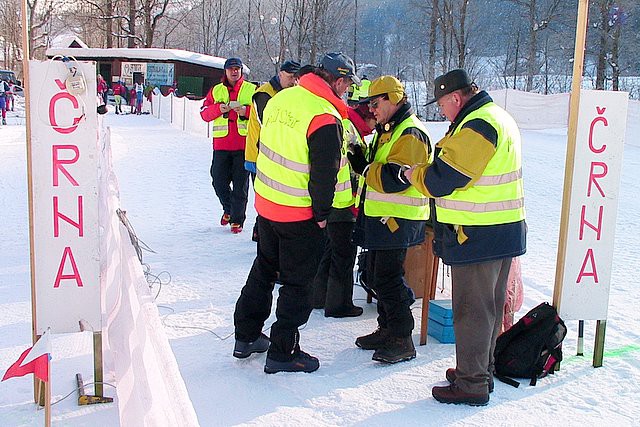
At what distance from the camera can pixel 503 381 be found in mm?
4020

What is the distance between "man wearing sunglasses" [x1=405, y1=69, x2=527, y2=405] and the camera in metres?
3.48

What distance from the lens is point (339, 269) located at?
496 centimetres

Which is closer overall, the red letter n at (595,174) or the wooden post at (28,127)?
the wooden post at (28,127)

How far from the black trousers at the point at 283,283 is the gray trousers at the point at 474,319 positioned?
2.74 feet

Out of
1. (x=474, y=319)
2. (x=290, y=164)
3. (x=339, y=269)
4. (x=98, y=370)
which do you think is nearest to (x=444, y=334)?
(x=339, y=269)

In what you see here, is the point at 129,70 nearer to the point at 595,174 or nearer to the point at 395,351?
the point at 395,351

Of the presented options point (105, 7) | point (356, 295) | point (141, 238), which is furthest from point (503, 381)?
point (105, 7)

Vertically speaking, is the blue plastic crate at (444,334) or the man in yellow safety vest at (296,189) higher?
the man in yellow safety vest at (296,189)

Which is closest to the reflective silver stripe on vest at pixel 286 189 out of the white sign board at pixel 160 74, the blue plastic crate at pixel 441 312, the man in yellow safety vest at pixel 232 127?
the blue plastic crate at pixel 441 312

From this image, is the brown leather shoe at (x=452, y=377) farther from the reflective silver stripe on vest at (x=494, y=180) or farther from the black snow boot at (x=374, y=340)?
the reflective silver stripe on vest at (x=494, y=180)

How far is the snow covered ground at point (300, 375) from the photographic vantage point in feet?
11.6

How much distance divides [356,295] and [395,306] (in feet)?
4.58

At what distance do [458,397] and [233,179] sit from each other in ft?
14.3

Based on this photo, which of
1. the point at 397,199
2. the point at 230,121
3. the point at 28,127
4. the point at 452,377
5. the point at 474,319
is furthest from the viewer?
the point at 230,121
